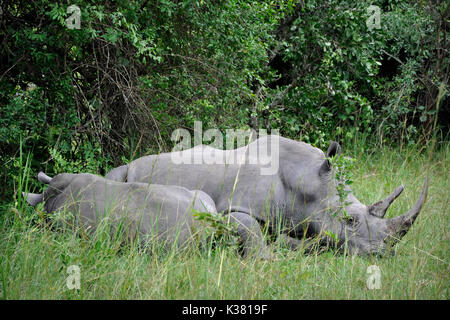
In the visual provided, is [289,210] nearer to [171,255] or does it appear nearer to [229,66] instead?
[171,255]

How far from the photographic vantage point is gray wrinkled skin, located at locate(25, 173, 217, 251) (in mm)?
3938

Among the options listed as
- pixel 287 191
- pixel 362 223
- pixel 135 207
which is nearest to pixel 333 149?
pixel 287 191

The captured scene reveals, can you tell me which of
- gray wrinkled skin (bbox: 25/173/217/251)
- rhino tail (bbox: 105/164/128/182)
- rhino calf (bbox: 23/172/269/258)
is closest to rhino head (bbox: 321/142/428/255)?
rhino calf (bbox: 23/172/269/258)

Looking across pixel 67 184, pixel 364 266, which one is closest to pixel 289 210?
pixel 364 266

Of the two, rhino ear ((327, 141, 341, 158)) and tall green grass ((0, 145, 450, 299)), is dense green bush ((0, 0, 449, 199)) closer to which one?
rhino ear ((327, 141, 341, 158))

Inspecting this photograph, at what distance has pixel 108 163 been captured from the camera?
5840 millimetres

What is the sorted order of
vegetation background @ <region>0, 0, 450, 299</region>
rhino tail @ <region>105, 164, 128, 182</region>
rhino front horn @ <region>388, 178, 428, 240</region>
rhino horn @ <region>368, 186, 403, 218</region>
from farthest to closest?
rhino tail @ <region>105, 164, 128, 182</region> < rhino horn @ <region>368, 186, 403, 218</region> < rhino front horn @ <region>388, 178, 428, 240</region> < vegetation background @ <region>0, 0, 450, 299</region>

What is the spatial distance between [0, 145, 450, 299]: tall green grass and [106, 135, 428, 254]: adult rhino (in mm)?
264

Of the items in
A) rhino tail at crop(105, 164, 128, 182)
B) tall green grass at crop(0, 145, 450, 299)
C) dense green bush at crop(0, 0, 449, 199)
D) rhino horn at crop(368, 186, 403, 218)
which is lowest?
tall green grass at crop(0, 145, 450, 299)

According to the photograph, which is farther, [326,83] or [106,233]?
[326,83]

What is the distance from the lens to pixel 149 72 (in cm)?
596
